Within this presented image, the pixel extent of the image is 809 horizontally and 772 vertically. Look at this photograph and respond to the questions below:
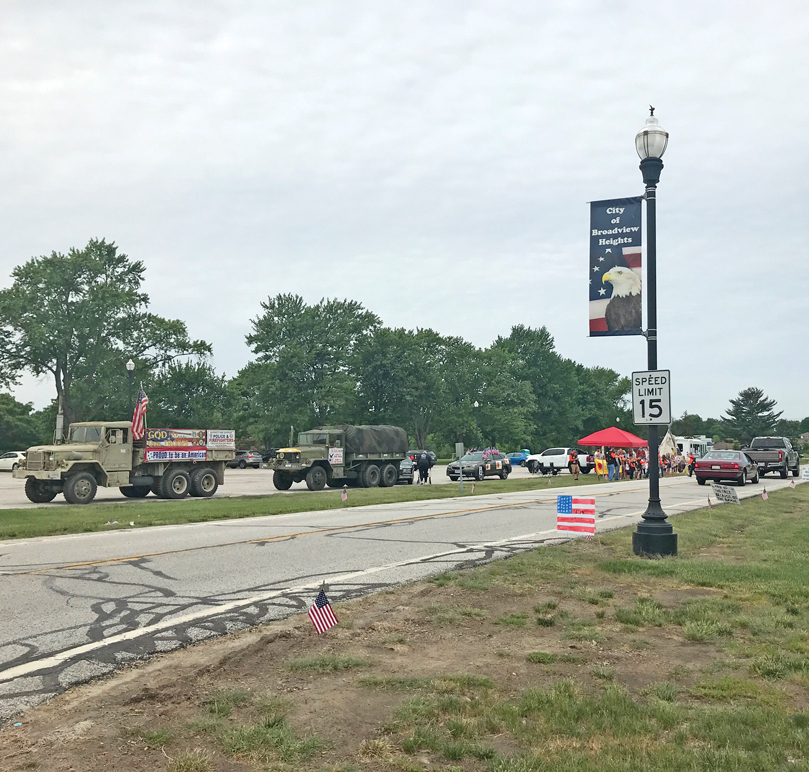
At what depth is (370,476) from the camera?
32031mm

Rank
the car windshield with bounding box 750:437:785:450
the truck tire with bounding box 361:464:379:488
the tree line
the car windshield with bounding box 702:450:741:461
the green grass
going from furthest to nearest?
the tree line → the car windshield with bounding box 750:437:785:450 → the car windshield with bounding box 702:450:741:461 → the truck tire with bounding box 361:464:379:488 → the green grass

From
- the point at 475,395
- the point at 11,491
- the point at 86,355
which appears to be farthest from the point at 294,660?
the point at 475,395

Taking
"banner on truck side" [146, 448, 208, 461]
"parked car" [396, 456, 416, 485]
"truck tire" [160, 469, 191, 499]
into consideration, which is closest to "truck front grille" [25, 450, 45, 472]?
"banner on truck side" [146, 448, 208, 461]

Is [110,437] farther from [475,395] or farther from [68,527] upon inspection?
[475,395]

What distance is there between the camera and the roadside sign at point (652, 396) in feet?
36.1

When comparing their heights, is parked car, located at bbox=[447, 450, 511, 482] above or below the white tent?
below

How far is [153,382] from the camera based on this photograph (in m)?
70.6

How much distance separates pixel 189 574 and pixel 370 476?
2256cm

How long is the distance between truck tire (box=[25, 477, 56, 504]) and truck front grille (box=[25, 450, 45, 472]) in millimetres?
417

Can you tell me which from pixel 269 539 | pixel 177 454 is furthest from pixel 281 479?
pixel 269 539

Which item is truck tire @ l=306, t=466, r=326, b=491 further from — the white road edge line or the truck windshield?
the white road edge line

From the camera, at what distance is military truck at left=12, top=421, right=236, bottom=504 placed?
23.2 meters

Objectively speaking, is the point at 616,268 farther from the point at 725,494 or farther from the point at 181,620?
the point at 725,494

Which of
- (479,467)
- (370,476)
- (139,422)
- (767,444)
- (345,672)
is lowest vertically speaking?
(345,672)
